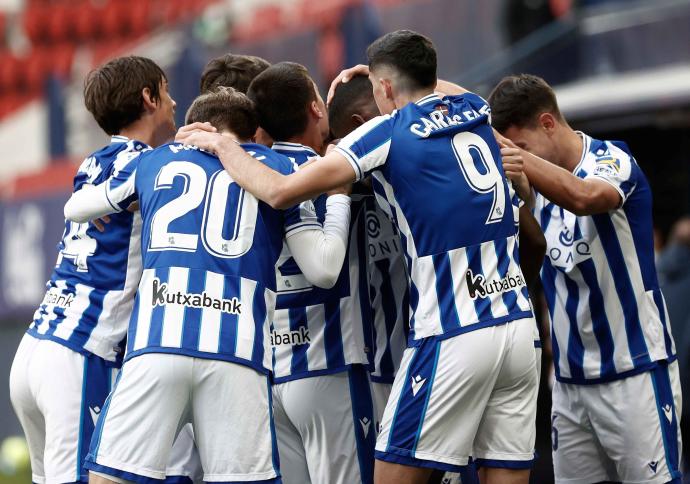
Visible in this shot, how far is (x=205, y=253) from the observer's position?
13.0ft

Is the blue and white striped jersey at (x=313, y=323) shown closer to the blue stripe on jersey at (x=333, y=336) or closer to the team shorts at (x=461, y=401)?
the blue stripe on jersey at (x=333, y=336)

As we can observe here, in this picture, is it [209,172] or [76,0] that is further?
[76,0]

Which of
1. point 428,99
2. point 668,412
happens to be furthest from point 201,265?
point 668,412

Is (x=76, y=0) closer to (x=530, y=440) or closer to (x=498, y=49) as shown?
(x=498, y=49)

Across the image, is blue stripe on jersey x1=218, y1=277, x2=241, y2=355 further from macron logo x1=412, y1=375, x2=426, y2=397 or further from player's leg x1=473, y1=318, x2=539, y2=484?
player's leg x1=473, y1=318, x2=539, y2=484

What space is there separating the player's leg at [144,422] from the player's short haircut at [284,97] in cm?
121

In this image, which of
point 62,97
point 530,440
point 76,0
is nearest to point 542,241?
point 530,440

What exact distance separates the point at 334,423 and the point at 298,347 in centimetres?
35

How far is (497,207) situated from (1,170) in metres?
14.8

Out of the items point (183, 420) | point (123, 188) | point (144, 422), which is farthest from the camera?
point (123, 188)

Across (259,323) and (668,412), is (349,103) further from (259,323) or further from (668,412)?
(668,412)

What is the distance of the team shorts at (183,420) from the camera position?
3.85 meters

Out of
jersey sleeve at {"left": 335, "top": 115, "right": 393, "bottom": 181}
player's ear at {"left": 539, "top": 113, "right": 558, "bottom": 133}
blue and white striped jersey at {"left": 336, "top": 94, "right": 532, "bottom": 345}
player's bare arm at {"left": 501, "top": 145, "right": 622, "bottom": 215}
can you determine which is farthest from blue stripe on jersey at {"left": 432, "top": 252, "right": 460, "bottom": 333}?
player's ear at {"left": 539, "top": 113, "right": 558, "bottom": 133}

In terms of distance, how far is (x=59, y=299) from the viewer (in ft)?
15.0
